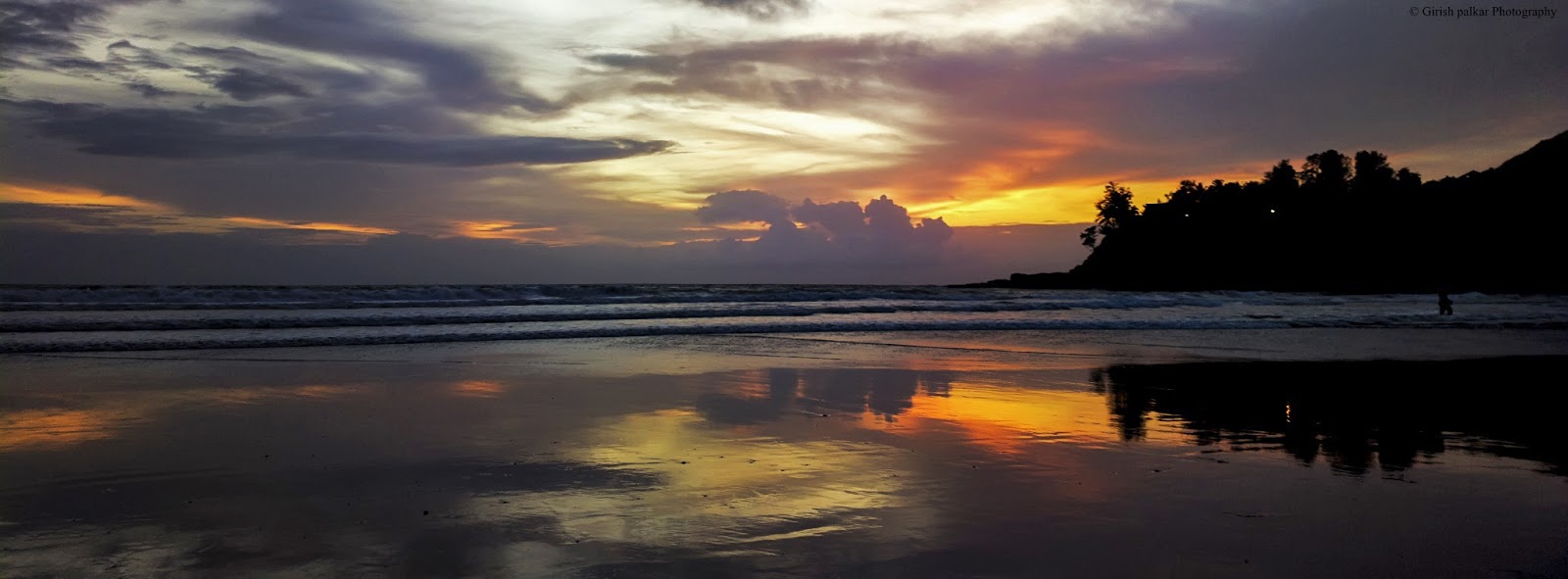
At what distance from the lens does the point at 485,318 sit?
29328 mm

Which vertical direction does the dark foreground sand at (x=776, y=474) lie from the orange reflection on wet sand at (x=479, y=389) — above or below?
below

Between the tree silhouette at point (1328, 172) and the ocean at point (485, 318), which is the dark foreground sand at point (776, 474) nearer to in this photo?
the ocean at point (485, 318)

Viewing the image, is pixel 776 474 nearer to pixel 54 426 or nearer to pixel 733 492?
pixel 733 492

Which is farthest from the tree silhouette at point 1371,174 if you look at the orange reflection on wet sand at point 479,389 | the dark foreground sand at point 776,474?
the orange reflection on wet sand at point 479,389

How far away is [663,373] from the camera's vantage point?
14711mm

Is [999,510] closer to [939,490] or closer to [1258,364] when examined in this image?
[939,490]

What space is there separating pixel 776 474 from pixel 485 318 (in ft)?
79.1

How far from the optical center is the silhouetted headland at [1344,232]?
83375mm

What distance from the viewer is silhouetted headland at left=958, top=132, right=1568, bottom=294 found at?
83.4 metres

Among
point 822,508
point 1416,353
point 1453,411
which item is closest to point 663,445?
point 822,508

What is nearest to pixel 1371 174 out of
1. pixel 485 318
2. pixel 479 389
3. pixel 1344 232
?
pixel 1344 232

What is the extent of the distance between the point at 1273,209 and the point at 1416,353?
102m

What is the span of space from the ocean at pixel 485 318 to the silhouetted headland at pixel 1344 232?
53.4 m

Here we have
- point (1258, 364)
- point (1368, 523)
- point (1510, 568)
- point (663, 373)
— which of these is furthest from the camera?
point (1258, 364)
